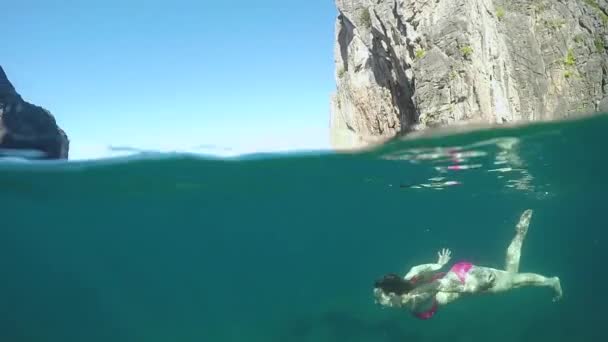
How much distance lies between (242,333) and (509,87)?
25751 millimetres

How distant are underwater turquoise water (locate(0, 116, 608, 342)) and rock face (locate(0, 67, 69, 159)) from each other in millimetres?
1038

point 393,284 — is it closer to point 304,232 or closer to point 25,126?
point 25,126

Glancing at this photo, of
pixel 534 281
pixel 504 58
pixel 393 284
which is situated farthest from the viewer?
pixel 504 58

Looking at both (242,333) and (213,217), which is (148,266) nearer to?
(213,217)

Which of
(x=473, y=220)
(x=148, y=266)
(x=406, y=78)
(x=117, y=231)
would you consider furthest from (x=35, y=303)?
(x=406, y=78)

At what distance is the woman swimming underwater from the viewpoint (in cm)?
756

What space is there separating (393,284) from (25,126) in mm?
14729

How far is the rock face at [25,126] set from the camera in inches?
584

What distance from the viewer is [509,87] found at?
17250 millimetres

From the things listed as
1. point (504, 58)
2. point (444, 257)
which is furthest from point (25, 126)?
point (504, 58)

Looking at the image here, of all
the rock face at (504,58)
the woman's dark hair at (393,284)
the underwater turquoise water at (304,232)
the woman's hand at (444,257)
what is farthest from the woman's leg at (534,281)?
the rock face at (504,58)

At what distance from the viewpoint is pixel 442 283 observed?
856 cm

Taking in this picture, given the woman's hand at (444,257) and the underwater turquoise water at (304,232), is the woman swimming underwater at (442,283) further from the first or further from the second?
the underwater turquoise water at (304,232)

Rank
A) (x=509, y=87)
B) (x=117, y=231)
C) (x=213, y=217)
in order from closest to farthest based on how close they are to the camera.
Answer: (x=509, y=87) < (x=213, y=217) < (x=117, y=231)
